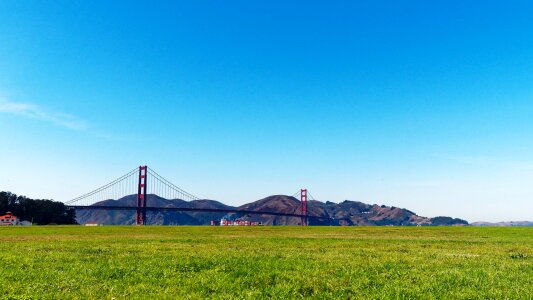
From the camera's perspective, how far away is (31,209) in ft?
502

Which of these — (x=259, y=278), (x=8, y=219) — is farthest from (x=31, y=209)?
(x=259, y=278)

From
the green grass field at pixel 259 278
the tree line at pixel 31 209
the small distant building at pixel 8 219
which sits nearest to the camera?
the green grass field at pixel 259 278

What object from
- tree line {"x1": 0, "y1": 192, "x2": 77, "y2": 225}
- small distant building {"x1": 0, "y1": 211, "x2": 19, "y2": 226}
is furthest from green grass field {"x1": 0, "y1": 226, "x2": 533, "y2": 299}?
tree line {"x1": 0, "y1": 192, "x2": 77, "y2": 225}

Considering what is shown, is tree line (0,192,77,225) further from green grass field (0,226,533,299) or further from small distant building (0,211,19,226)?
green grass field (0,226,533,299)

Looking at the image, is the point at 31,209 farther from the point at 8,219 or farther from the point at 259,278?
the point at 259,278

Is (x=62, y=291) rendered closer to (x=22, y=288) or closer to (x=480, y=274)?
(x=22, y=288)

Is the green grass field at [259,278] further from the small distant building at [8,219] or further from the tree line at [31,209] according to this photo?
the tree line at [31,209]

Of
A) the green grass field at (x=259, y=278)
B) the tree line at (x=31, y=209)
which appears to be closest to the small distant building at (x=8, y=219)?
the tree line at (x=31, y=209)

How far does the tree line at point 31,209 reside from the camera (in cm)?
15088

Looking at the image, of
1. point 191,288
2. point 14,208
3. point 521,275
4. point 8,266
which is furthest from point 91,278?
point 14,208

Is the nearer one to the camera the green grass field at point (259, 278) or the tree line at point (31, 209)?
the green grass field at point (259, 278)

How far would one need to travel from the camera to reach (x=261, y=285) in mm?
12633

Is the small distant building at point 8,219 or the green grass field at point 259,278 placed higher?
the green grass field at point 259,278

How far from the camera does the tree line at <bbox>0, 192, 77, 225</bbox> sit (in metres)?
151
